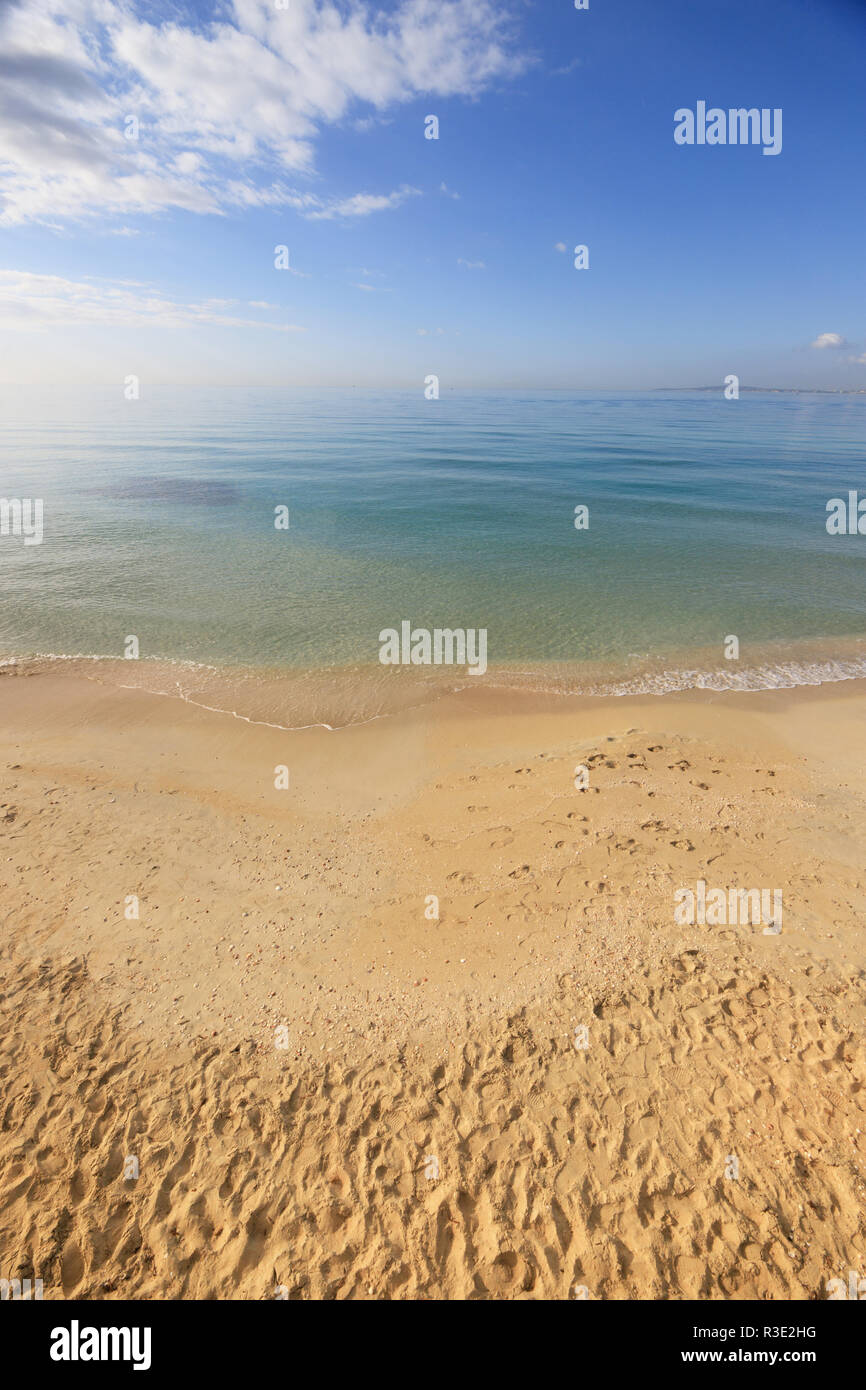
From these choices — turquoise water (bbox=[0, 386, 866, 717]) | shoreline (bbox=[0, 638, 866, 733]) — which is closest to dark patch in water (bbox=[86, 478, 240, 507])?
turquoise water (bbox=[0, 386, 866, 717])

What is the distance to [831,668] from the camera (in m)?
14.7

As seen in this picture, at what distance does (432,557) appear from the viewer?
887 inches

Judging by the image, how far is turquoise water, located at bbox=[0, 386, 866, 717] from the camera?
15.9m

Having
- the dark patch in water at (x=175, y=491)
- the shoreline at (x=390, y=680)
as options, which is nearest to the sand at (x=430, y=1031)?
the shoreline at (x=390, y=680)

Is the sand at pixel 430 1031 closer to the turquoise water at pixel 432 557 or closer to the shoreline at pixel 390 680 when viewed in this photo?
the shoreline at pixel 390 680

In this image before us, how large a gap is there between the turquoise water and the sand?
238 inches

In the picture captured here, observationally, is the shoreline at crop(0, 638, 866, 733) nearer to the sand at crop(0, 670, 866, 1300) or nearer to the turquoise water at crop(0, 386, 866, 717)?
the turquoise water at crop(0, 386, 866, 717)

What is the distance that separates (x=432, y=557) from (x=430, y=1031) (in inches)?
745

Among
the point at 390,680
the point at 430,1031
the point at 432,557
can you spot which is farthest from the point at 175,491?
the point at 430,1031

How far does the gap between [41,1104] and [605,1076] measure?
5.34 meters

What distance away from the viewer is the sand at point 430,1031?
434 cm

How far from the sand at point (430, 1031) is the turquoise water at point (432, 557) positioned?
6.04 m

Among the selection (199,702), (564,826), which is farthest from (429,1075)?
(199,702)

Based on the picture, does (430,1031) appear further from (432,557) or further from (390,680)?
(432,557)
